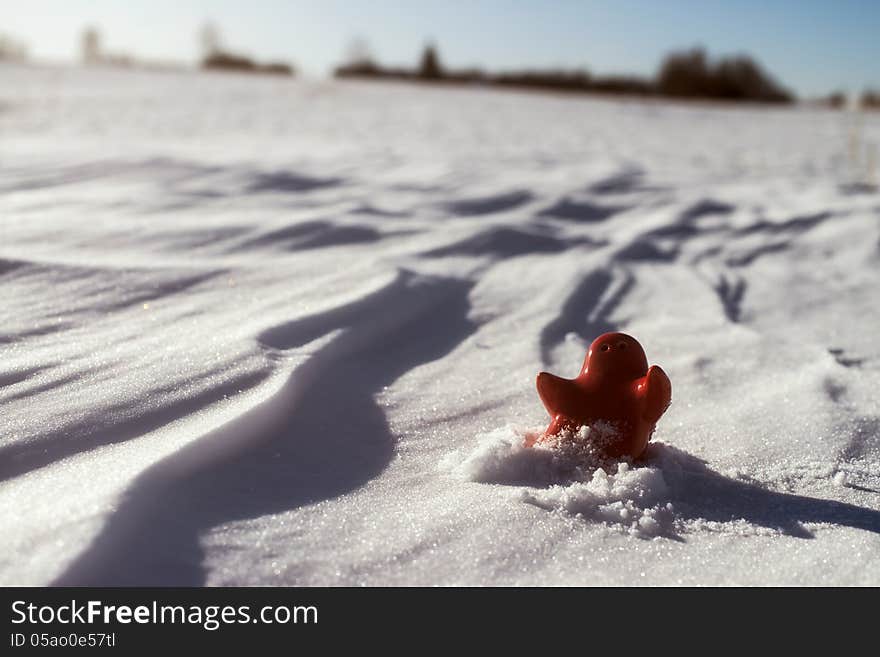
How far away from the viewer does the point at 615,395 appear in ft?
5.12

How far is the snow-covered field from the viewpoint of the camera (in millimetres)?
1264

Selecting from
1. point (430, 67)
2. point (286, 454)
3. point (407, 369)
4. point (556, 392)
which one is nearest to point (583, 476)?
point (556, 392)

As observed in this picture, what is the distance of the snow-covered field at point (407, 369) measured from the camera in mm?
1264

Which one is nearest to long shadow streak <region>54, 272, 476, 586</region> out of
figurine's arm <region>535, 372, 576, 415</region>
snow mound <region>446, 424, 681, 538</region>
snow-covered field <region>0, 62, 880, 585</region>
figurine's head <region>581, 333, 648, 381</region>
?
snow-covered field <region>0, 62, 880, 585</region>

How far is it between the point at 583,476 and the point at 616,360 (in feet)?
0.80

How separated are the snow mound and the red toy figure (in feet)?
0.08

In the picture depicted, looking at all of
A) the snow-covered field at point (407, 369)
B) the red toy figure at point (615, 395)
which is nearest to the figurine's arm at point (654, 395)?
the red toy figure at point (615, 395)

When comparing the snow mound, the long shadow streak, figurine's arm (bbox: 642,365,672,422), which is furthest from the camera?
figurine's arm (bbox: 642,365,672,422)

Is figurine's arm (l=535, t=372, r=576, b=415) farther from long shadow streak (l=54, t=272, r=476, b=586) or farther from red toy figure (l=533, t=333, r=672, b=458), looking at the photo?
long shadow streak (l=54, t=272, r=476, b=586)

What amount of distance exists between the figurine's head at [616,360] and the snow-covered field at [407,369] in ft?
0.60
